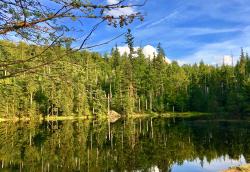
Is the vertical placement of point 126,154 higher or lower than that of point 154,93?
lower

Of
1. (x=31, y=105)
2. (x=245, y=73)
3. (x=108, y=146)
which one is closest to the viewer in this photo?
(x=108, y=146)

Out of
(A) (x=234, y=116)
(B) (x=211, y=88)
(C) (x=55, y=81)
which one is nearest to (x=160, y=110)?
(B) (x=211, y=88)

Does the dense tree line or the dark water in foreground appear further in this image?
the dense tree line

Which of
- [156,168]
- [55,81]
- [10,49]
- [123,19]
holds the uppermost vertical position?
[123,19]

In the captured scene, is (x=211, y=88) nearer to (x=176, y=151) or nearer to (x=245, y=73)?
(x=245, y=73)

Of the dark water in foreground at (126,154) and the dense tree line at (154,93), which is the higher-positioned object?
the dense tree line at (154,93)

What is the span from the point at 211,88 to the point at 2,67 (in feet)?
337

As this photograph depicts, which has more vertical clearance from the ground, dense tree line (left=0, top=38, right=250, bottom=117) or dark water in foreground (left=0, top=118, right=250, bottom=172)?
dense tree line (left=0, top=38, right=250, bottom=117)

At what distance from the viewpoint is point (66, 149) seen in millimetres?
32281

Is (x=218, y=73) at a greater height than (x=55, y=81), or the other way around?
(x=218, y=73)

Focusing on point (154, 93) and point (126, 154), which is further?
point (154, 93)

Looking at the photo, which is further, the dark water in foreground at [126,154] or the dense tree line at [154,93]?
the dense tree line at [154,93]

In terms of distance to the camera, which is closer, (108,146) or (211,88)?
(108,146)

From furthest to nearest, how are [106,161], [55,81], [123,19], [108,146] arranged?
[108,146]
[106,161]
[55,81]
[123,19]
